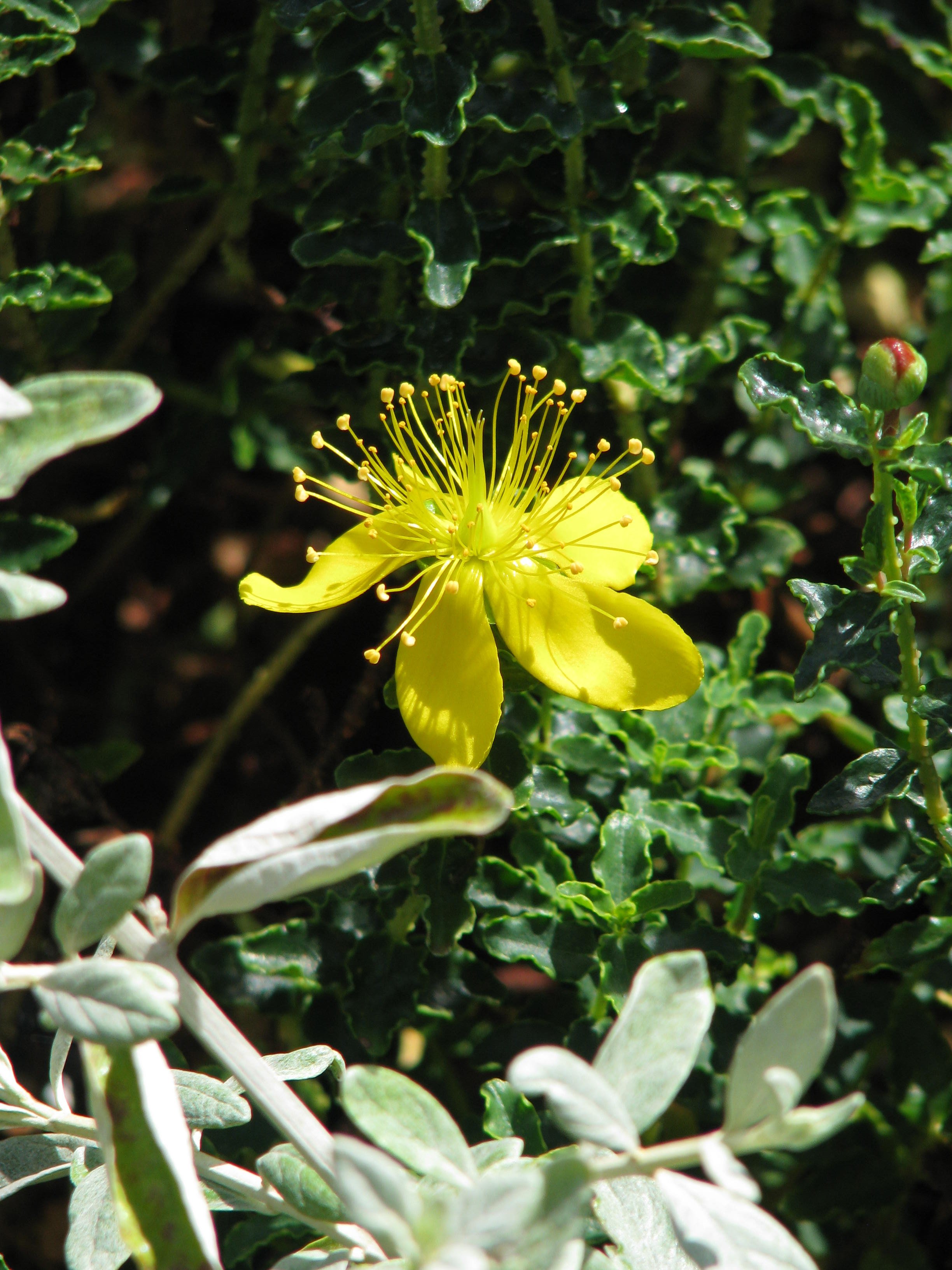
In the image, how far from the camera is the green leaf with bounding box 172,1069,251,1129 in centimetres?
96

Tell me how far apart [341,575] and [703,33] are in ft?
2.40

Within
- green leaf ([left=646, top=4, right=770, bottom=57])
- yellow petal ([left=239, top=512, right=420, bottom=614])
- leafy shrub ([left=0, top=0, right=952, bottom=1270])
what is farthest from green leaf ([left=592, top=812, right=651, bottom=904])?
green leaf ([left=646, top=4, right=770, bottom=57])

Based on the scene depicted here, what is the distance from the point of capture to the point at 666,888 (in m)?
1.14

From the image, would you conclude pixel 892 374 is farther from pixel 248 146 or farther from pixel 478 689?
pixel 248 146

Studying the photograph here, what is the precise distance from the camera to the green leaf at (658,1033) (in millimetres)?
778

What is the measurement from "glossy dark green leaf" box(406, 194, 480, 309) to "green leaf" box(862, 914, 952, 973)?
0.79 meters

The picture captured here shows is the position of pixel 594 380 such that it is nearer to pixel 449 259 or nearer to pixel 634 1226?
pixel 449 259

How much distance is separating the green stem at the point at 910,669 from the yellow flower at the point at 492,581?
187mm

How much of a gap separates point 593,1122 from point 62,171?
1.14m

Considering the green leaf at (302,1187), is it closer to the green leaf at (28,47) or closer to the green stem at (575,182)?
the green stem at (575,182)

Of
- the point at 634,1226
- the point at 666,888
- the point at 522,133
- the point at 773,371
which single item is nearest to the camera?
the point at 634,1226

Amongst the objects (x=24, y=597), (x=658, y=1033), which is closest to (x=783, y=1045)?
(x=658, y=1033)

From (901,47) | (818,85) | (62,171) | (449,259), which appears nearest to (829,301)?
(818,85)

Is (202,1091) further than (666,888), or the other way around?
(666,888)
